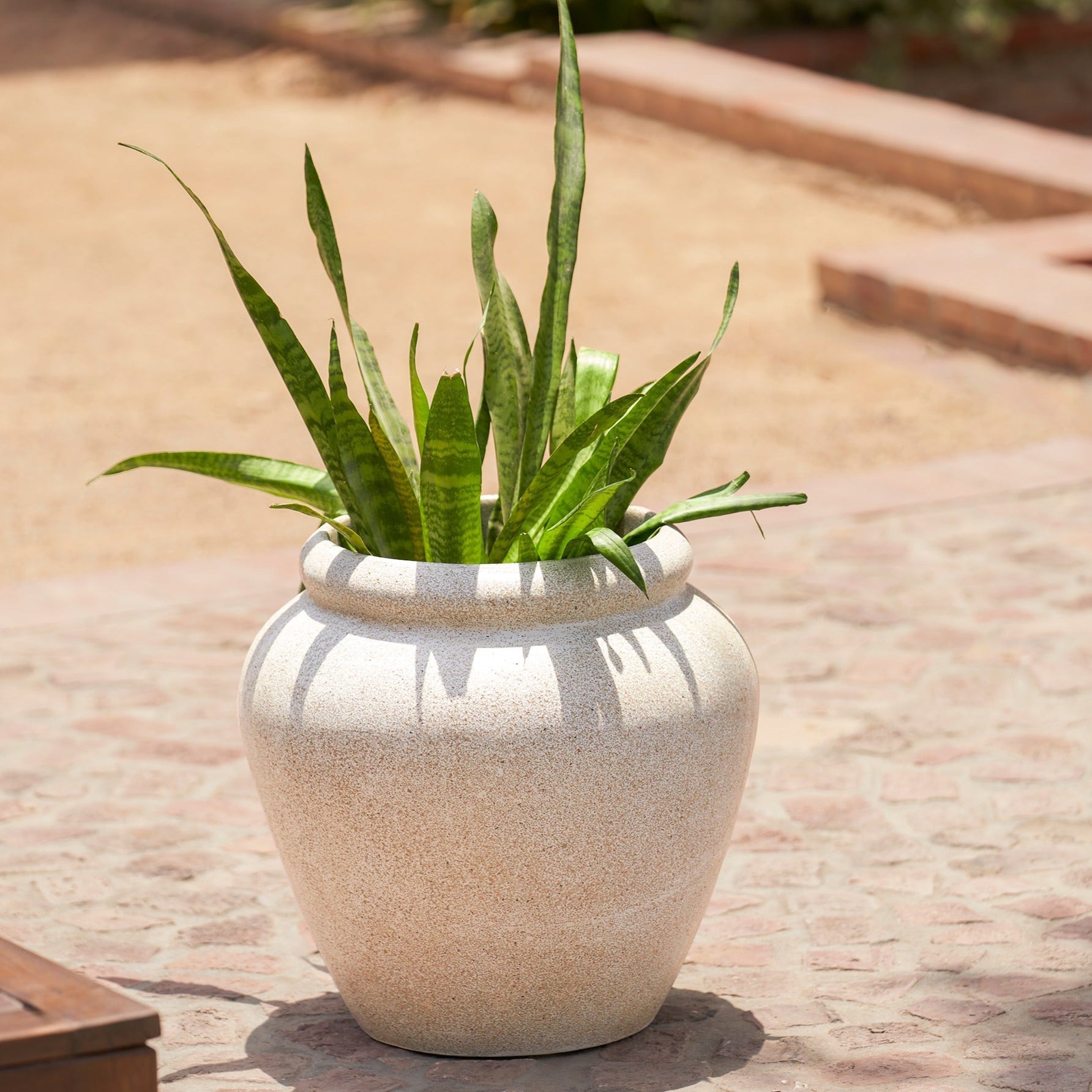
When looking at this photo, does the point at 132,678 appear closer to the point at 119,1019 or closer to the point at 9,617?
the point at 9,617

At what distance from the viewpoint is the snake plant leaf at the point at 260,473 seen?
2781mm

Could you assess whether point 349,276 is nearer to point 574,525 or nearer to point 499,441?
point 499,441

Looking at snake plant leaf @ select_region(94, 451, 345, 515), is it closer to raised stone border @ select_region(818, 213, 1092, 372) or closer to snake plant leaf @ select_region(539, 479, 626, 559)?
snake plant leaf @ select_region(539, 479, 626, 559)

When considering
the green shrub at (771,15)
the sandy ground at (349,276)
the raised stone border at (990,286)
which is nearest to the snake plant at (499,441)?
the sandy ground at (349,276)

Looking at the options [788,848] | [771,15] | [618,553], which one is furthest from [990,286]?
[771,15]

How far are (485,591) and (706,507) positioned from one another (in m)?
0.39

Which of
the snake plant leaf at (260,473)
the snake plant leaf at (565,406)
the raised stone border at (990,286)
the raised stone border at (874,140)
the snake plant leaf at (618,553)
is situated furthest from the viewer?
the raised stone border at (874,140)

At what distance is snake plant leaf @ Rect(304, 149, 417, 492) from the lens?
2.79 meters

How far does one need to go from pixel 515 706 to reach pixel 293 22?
39.9ft

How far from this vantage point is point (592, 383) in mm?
3021

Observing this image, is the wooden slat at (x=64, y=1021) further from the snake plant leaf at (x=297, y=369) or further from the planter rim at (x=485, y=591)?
the snake plant leaf at (x=297, y=369)

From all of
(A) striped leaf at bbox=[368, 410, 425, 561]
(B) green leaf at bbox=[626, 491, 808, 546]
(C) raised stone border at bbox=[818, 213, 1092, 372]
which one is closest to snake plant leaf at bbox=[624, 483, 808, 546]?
(B) green leaf at bbox=[626, 491, 808, 546]

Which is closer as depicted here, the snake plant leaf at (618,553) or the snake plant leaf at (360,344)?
the snake plant leaf at (618,553)

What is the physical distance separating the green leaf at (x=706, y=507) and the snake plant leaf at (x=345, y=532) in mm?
408
